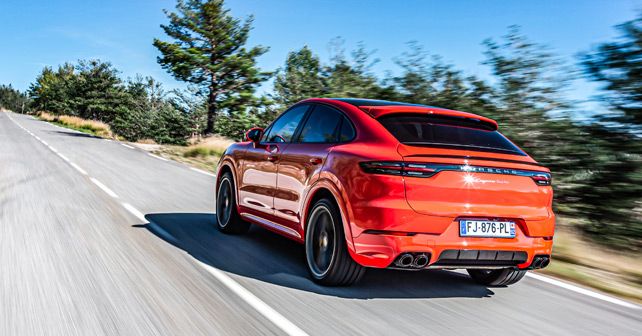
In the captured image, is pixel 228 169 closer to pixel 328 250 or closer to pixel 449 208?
pixel 328 250

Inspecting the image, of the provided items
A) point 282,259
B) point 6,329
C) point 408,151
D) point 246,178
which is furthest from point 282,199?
point 6,329

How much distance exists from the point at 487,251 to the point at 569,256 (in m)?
3.16

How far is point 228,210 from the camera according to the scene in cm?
733

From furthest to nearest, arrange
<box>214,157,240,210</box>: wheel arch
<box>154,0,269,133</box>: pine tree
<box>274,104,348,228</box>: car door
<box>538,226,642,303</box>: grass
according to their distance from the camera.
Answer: <box>154,0,269,133</box>: pine tree < <box>214,157,240,210</box>: wheel arch < <box>538,226,642,303</box>: grass < <box>274,104,348,228</box>: car door

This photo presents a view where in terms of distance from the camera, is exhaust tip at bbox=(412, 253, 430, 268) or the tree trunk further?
the tree trunk

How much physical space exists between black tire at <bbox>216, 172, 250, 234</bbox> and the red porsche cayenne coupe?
1.71 metres

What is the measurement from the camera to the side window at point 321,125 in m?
5.30

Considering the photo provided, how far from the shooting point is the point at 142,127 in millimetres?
Answer: 71375

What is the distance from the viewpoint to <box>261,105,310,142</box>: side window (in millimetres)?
6059

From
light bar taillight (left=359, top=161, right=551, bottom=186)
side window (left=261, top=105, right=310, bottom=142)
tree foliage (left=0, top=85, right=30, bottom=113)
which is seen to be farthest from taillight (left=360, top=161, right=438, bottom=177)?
tree foliage (left=0, top=85, right=30, bottom=113)

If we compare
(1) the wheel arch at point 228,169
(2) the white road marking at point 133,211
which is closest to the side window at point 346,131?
(1) the wheel arch at point 228,169

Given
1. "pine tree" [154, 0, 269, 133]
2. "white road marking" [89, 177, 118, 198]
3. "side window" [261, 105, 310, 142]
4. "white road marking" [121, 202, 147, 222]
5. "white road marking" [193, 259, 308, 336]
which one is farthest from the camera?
"pine tree" [154, 0, 269, 133]

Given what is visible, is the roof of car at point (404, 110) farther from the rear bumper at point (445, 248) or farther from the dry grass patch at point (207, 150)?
the dry grass patch at point (207, 150)

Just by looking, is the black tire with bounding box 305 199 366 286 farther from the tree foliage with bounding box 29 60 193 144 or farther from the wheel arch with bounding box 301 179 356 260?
the tree foliage with bounding box 29 60 193 144
